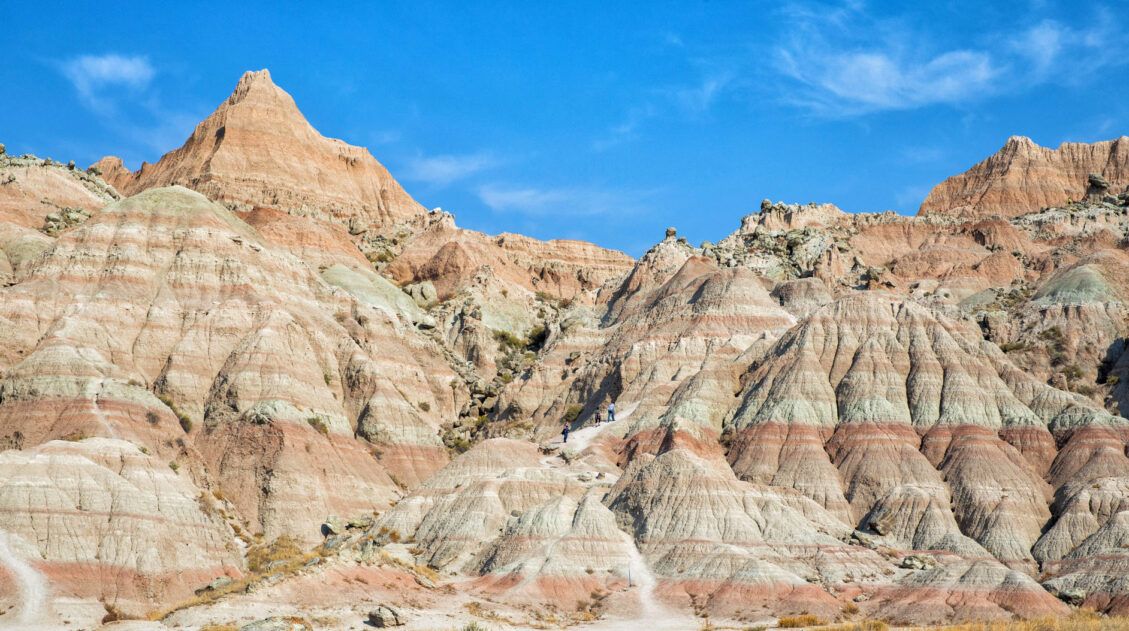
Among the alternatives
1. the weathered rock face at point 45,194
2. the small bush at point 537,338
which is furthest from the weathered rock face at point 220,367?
the small bush at point 537,338

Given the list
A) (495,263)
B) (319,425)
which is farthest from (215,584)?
(495,263)

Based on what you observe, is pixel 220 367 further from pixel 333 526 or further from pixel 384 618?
pixel 384 618

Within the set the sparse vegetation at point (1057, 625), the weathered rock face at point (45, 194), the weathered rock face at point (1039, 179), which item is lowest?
the sparse vegetation at point (1057, 625)

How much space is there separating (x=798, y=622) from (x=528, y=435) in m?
43.9

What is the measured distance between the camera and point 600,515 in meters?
84.8

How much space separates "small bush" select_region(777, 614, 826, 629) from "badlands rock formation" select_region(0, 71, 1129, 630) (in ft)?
5.49

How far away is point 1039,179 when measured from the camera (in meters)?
193

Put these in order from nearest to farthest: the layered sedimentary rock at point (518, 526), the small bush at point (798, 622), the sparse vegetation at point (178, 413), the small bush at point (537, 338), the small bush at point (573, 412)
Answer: the small bush at point (798, 622), the layered sedimentary rock at point (518, 526), the sparse vegetation at point (178, 413), the small bush at point (573, 412), the small bush at point (537, 338)

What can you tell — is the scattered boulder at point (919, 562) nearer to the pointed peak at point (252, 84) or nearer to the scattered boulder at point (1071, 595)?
the scattered boulder at point (1071, 595)

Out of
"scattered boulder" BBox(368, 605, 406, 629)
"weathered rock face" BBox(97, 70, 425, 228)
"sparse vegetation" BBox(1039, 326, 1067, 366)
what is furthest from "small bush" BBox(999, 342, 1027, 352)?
"weathered rock face" BBox(97, 70, 425, 228)

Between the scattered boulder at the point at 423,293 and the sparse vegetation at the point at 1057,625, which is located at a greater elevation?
the scattered boulder at the point at 423,293

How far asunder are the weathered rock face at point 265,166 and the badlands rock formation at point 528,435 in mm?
24297

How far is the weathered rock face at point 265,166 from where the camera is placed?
551 feet

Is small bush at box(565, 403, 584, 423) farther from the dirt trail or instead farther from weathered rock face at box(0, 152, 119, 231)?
the dirt trail
